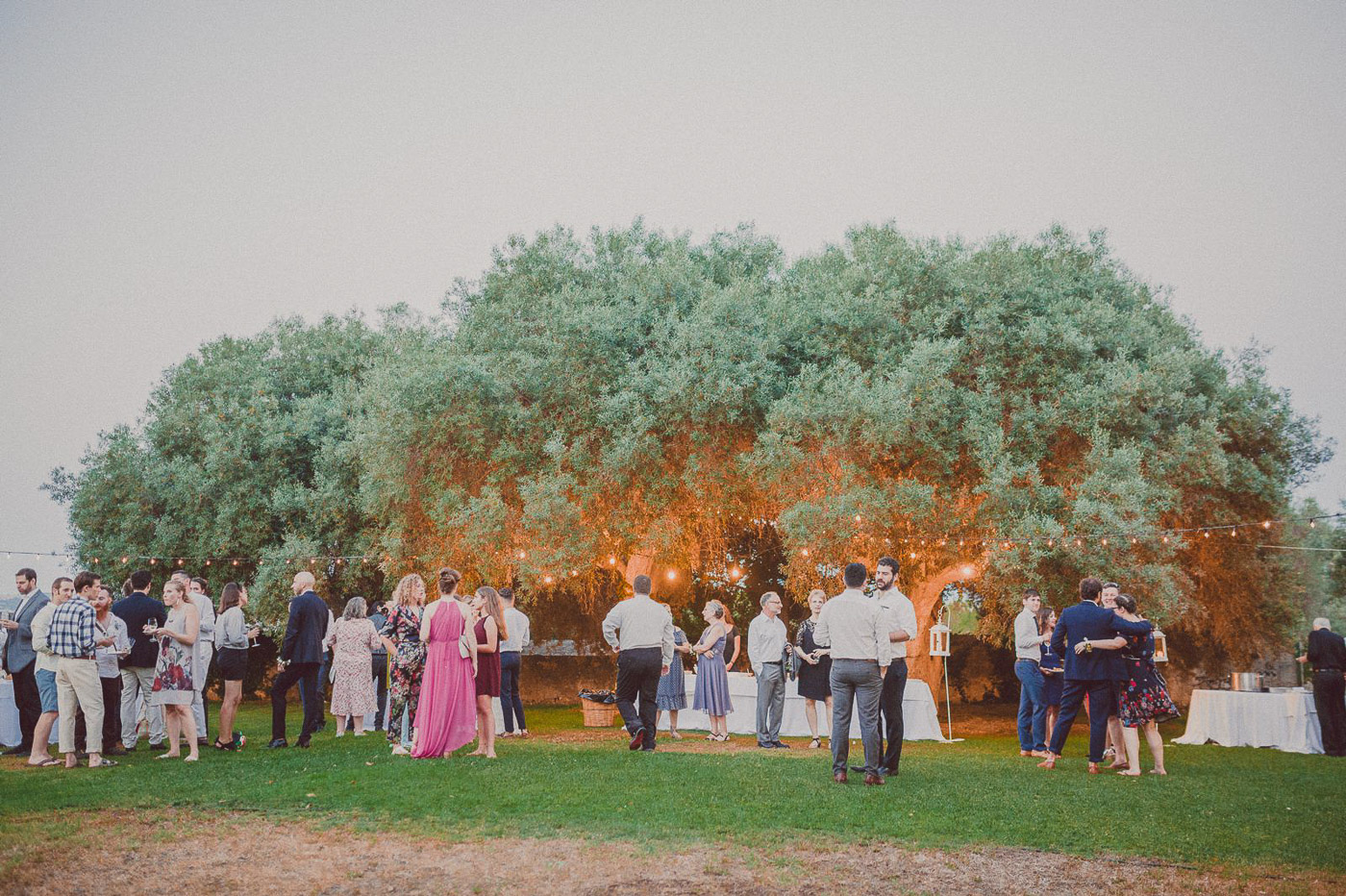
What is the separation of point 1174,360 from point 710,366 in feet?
23.7

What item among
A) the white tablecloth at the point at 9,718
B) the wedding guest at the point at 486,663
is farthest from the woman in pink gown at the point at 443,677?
the white tablecloth at the point at 9,718

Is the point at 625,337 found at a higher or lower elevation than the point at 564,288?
lower

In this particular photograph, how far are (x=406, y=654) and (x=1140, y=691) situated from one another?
6995 millimetres

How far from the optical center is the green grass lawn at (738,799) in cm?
561

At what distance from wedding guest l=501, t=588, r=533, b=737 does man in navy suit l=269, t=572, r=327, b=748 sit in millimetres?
2216

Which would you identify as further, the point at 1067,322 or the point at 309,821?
the point at 1067,322

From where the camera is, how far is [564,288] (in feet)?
56.5

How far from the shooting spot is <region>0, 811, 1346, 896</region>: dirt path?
445cm

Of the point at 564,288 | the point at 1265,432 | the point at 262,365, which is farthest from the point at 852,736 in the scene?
the point at 262,365

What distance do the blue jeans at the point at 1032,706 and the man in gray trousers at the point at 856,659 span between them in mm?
3201

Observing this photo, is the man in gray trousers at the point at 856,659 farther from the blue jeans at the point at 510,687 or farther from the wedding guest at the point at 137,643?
the wedding guest at the point at 137,643

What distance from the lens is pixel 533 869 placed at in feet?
15.5

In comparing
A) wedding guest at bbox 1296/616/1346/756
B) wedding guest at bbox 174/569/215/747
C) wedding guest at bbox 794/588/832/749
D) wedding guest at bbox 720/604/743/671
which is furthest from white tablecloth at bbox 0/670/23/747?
wedding guest at bbox 1296/616/1346/756

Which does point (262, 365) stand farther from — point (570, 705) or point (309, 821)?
point (309, 821)
